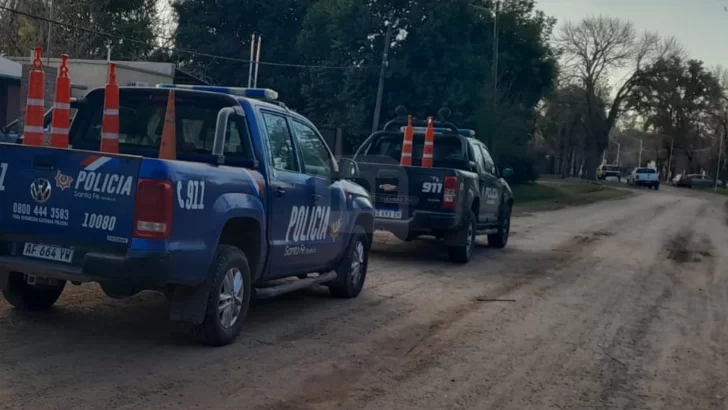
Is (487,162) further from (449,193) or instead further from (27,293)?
(27,293)

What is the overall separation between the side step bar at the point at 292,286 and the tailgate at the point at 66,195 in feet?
5.84

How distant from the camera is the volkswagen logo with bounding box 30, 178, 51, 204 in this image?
645cm

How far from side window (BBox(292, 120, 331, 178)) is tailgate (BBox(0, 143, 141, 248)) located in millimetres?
2619

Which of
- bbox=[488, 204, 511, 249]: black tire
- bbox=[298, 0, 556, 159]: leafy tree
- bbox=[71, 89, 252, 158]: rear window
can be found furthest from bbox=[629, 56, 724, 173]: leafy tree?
bbox=[71, 89, 252, 158]: rear window

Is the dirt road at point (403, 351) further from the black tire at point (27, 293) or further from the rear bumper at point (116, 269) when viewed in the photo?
the rear bumper at point (116, 269)

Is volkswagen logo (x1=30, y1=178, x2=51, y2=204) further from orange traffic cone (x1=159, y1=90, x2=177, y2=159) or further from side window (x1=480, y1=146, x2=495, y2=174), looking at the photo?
side window (x1=480, y1=146, x2=495, y2=174)

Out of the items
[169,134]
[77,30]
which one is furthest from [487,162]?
[77,30]

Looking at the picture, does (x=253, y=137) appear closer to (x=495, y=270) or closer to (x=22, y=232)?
(x=22, y=232)

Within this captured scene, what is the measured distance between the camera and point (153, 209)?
6105 millimetres

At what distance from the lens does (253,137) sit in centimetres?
764

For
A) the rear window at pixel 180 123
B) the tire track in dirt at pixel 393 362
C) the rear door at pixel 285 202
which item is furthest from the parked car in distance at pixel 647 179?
the rear window at pixel 180 123

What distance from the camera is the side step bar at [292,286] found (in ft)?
25.3

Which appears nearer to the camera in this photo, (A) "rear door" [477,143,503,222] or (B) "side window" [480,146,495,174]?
(A) "rear door" [477,143,503,222]

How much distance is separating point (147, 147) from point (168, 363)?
2.24 metres
